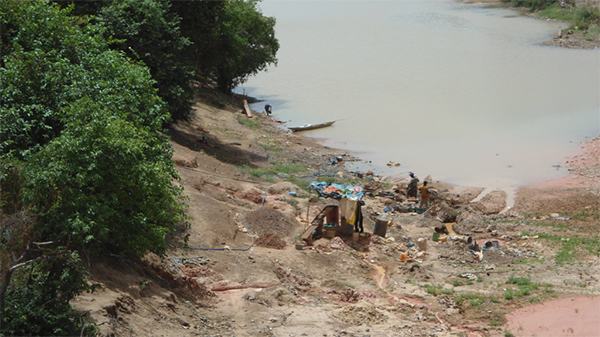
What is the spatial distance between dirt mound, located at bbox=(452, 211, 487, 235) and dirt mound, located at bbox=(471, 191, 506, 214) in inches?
71.4

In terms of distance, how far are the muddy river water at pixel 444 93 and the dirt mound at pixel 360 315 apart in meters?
13.4

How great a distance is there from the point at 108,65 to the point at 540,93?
109 feet

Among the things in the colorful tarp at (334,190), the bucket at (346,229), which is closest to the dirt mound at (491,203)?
the colorful tarp at (334,190)

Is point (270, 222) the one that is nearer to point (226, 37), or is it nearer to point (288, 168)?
point (288, 168)

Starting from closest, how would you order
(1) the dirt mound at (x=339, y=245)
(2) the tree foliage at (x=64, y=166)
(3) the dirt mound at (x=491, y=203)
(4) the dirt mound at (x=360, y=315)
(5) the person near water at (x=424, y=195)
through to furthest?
1. (2) the tree foliage at (x=64, y=166)
2. (4) the dirt mound at (x=360, y=315)
3. (1) the dirt mound at (x=339, y=245)
4. (5) the person near water at (x=424, y=195)
5. (3) the dirt mound at (x=491, y=203)

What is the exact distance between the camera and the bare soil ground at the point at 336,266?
9.84m

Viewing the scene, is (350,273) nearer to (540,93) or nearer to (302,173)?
(302,173)

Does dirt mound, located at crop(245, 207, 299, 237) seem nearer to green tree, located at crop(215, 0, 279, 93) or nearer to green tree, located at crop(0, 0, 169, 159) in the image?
green tree, located at crop(0, 0, 169, 159)

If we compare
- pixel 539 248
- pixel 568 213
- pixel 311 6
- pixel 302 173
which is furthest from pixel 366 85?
pixel 311 6

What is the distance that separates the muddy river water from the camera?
2723 centimetres

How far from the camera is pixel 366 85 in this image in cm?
4156

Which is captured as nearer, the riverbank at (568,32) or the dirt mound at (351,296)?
the dirt mound at (351,296)

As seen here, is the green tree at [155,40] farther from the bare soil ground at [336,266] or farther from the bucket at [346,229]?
Result: the bucket at [346,229]

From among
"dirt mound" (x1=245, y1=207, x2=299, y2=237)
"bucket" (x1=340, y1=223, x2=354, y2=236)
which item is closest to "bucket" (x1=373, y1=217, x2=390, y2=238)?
"bucket" (x1=340, y1=223, x2=354, y2=236)
